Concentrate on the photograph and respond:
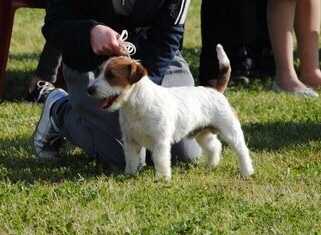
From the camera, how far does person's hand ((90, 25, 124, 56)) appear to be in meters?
4.20

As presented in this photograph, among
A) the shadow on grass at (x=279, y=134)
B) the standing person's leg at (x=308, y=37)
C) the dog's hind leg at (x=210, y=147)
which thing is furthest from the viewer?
the standing person's leg at (x=308, y=37)

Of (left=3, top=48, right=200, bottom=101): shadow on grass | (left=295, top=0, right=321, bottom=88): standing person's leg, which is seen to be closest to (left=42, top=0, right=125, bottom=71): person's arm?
(left=3, top=48, right=200, bottom=101): shadow on grass

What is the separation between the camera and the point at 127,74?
4.17 m

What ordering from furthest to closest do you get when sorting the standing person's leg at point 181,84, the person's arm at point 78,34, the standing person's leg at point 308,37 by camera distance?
the standing person's leg at point 308,37
the standing person's leg at point 181,84
the person's arm at point 78,34

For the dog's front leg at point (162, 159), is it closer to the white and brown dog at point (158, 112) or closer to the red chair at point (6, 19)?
the white and brown dog at point (158, 112)

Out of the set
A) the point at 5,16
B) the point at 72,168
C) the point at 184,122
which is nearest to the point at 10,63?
the point at 5,16

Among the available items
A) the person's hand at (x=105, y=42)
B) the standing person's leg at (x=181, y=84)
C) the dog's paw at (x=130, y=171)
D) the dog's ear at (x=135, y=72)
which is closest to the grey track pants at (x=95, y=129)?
the standing person's leg at (x=181, y=84)

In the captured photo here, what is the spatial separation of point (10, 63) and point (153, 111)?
4762 millimetres

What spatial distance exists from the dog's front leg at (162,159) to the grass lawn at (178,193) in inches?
2.8

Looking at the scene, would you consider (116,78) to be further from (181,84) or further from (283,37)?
(283,37)

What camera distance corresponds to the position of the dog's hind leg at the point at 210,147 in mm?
4832

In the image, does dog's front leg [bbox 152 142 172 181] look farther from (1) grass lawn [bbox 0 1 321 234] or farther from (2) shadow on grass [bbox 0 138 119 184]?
(2) shadow on grass [bbox 0 138 119 184]

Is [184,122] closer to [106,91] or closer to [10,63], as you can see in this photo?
[106,91]

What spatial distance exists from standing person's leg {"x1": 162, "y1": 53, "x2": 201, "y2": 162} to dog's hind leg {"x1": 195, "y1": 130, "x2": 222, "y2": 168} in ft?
0.40
